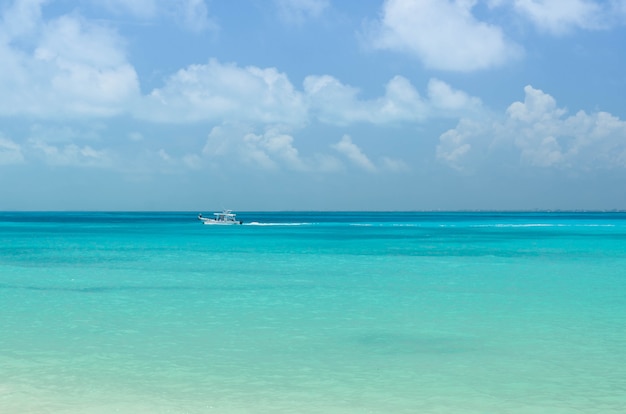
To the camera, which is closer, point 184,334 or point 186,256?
point 184,334

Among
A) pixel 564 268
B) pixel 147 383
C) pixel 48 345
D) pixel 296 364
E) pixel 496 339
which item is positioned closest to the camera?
pixel 147 383

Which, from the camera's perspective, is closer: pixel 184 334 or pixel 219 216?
pixel 184 334

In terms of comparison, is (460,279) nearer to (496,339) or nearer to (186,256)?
(496,339)

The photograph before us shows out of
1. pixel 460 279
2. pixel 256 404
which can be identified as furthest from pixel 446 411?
pixel 460 279

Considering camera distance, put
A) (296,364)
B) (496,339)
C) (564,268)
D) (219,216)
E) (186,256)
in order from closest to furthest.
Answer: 1. (296,364)
2. (496,339)
3. (564,268)
4. (186,256)
5. (219,216)

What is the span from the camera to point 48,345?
39.9 ft

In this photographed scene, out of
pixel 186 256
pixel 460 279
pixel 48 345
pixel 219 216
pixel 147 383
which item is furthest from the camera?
pixel 219 216

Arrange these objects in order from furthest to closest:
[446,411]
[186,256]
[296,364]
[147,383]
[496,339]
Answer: [186,256] < [496,339] < [296,364] < [147,383] < [446,411]

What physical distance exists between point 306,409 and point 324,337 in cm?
452

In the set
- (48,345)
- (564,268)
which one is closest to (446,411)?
(48,345)

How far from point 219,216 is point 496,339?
8195 cm

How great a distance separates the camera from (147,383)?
9.66 m

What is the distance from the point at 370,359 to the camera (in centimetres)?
1106

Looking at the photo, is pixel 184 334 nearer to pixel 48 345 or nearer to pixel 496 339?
pixel 48 345
